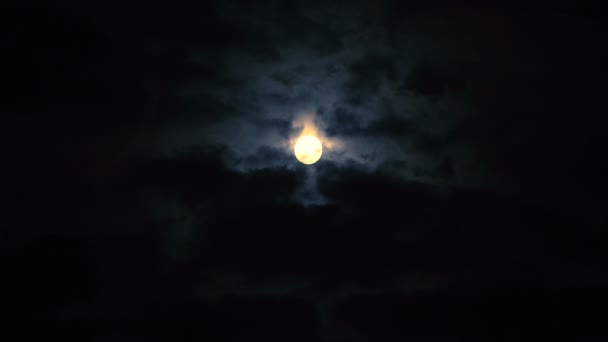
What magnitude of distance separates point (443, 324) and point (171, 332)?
45.7 m

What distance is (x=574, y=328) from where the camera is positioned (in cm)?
5047

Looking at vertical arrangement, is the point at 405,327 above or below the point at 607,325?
above

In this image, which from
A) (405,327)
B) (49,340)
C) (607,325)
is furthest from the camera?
(405,327)

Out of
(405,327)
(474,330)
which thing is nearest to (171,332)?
(405,327)

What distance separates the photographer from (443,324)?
206 ft

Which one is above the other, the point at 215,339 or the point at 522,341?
the point at 215,339

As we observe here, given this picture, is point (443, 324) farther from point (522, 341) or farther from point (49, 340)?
point (49, 340)

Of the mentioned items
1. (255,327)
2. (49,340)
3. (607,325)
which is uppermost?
(255,327)

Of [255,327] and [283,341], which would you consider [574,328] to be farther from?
[255,327]

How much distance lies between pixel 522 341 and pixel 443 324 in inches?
494

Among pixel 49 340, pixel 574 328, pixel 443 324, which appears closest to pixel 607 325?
pixel 574 328

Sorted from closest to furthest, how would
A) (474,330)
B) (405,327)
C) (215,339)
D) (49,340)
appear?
(49,340) → (405,327) → (474,330) → (215,339)

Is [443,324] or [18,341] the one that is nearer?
[18,341]

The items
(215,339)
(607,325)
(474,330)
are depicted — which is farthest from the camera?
(215,339)
